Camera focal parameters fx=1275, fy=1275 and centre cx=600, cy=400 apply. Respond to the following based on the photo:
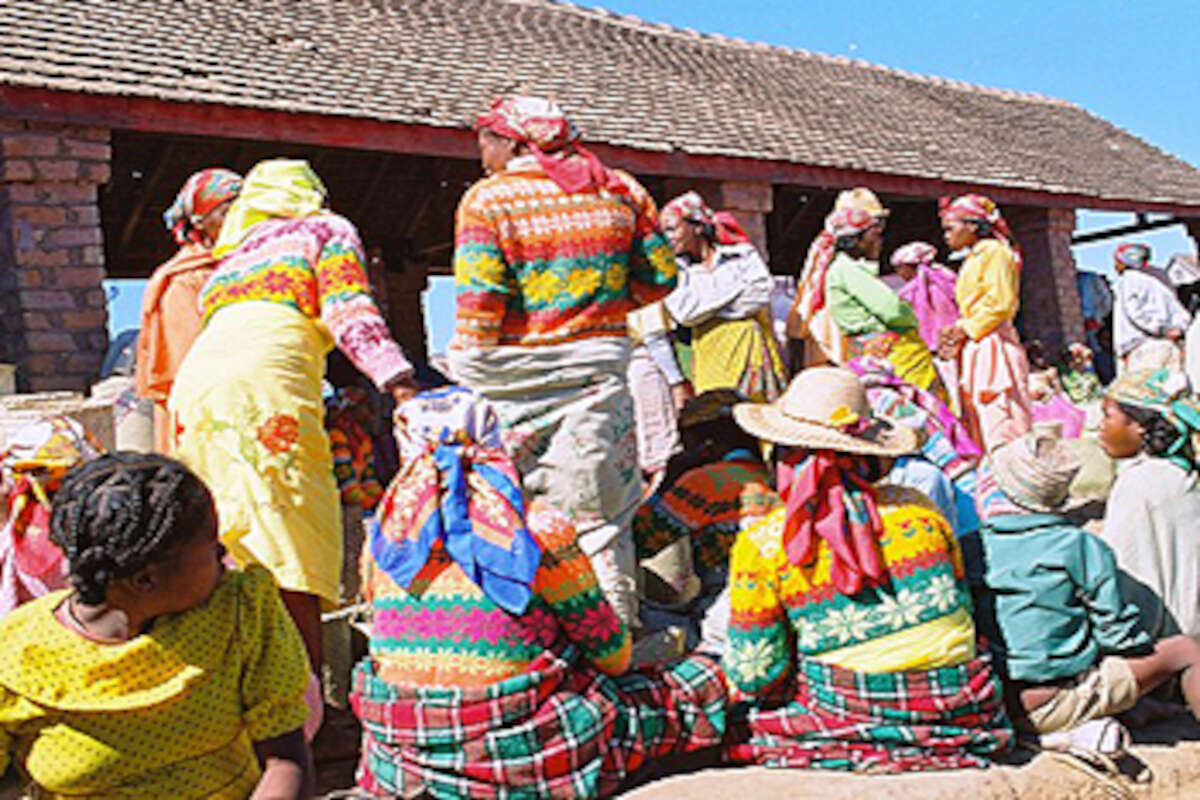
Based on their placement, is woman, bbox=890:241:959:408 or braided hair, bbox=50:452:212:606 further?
woman, bbox=890:241:959:408

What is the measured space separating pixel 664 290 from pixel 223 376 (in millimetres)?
1412

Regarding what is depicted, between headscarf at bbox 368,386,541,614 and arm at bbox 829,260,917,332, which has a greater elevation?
arm at bbox 829,260,917,332

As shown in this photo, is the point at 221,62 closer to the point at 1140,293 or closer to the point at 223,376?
the point at 223,376

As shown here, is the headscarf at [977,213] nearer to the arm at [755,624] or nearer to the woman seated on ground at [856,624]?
the woman seated on ground at [856,624]

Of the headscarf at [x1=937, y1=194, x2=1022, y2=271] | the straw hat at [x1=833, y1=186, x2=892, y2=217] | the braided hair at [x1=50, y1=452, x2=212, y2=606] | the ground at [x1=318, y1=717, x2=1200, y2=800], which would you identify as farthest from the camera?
the headscarf at [x1=937, y1=194, x2=1022, y2=271]

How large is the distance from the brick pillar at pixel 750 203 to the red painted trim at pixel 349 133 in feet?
0.25

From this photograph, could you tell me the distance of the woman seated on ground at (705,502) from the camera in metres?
3.93

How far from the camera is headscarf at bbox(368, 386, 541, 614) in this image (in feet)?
9.39

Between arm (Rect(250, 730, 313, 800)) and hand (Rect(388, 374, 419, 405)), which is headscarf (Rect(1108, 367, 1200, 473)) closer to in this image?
hand (Rect(388, 374, 419, 405))

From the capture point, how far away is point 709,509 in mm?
3967

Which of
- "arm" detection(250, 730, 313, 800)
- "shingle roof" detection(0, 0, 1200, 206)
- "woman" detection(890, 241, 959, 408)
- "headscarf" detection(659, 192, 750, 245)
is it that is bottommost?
"arm" detection(250, 730, 313, 800)

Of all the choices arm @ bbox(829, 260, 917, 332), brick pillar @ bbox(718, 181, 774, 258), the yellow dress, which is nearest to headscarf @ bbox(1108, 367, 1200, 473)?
arm @ bbox(829, 260, 917, 332)

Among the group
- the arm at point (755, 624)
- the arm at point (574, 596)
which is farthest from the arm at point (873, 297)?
the arm at point (574, 596)

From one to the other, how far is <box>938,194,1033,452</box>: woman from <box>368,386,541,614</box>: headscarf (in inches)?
168
